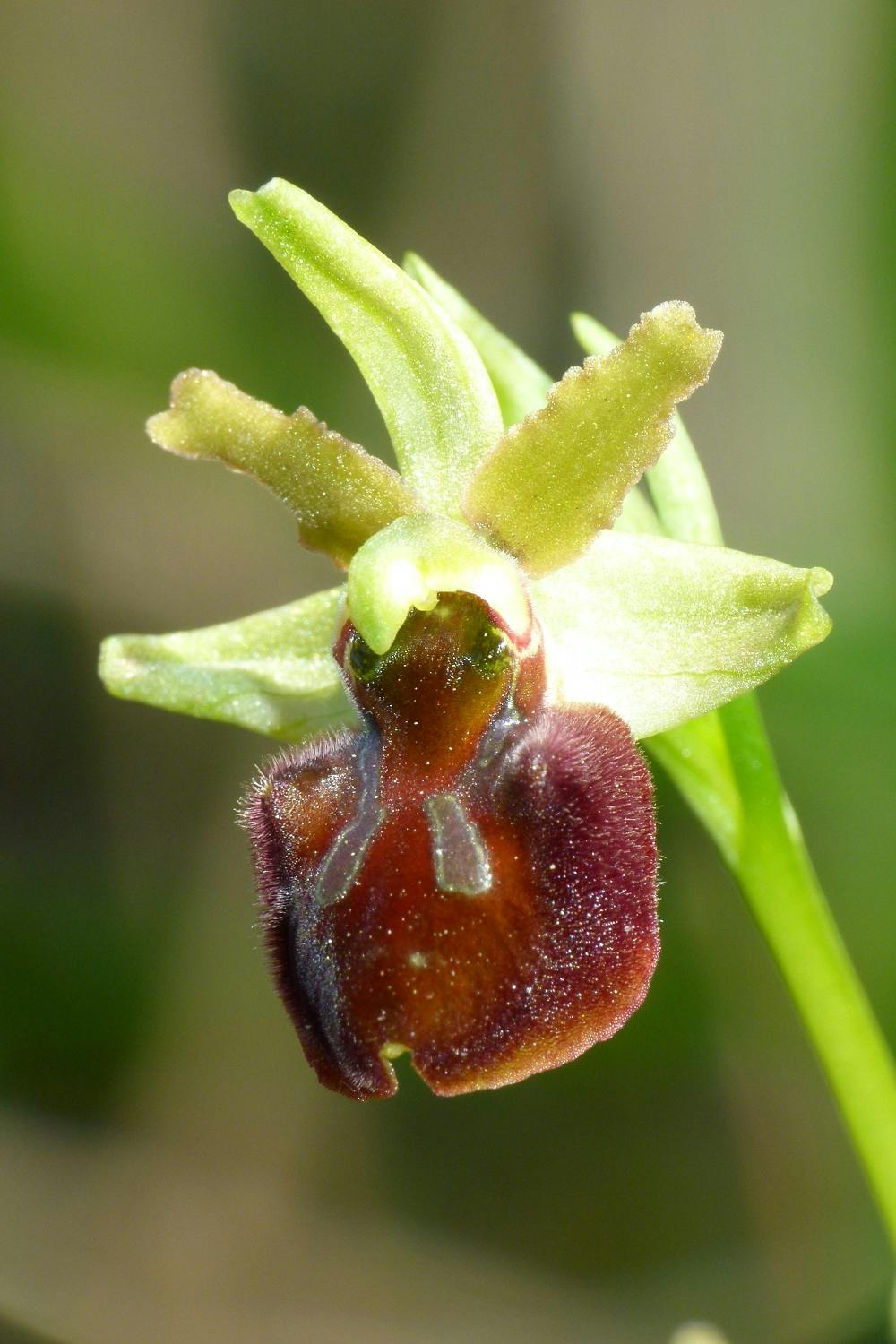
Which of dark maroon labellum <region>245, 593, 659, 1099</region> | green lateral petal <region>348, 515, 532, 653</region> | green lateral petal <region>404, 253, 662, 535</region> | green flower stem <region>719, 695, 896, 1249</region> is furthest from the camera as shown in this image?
green lateral petal <region>404, 253, 662, 535</region>

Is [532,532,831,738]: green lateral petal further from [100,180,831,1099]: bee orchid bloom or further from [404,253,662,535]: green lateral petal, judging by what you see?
[404,253,662,535]: green lateral petal

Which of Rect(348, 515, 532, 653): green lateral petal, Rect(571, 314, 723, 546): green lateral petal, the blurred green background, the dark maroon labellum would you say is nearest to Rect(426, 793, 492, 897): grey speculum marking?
the dark maroon labellum

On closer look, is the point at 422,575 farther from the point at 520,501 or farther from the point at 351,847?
the point at 351,847

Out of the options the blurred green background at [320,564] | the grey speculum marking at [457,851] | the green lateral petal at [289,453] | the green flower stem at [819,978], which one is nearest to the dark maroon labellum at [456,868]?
the grey speculum marking at [457,851]

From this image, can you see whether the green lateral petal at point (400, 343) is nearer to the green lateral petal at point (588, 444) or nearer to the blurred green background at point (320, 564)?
the green lateral petal at point (588, 444)

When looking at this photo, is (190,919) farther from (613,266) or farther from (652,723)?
(652,723)

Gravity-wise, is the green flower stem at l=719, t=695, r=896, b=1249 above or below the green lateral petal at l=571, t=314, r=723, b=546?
below
